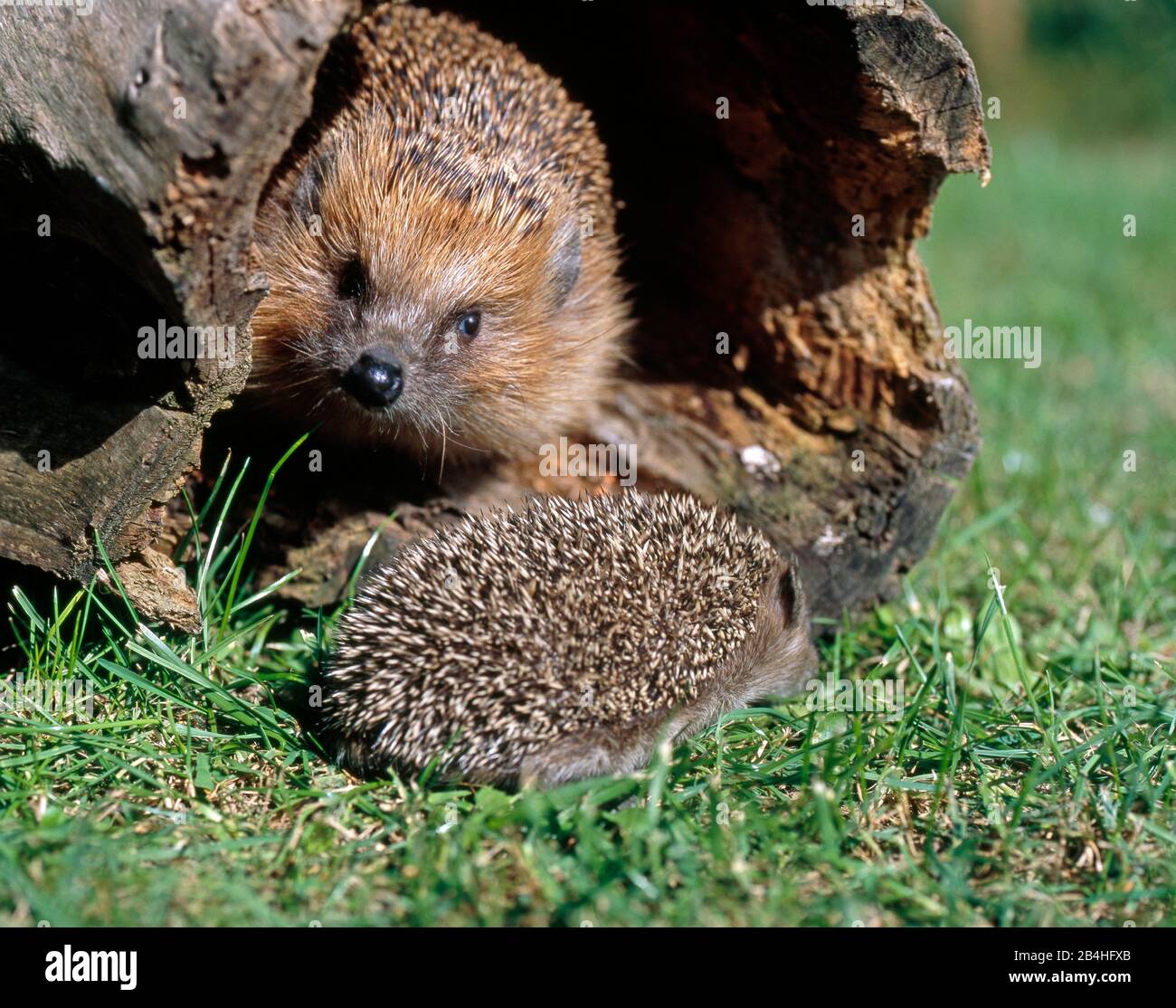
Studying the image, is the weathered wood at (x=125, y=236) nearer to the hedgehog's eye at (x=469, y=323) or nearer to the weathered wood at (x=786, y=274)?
the weathered wood at (x=786, y=274)

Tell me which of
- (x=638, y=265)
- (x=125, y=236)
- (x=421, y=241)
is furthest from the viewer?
(x=638, y=265)

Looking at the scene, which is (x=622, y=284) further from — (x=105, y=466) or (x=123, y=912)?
→ (x=123, y=912)

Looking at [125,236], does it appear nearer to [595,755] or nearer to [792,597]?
[595,755]

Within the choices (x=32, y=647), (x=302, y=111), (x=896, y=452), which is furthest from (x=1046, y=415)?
(x=32, y=647)

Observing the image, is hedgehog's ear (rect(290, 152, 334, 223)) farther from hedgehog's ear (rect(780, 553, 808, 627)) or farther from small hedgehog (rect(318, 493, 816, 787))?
hedgehog's ear (rect(780, 553, 808, 627))

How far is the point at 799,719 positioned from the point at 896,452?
1441 millimetres

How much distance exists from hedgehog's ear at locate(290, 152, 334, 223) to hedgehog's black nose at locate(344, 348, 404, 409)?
649 mm

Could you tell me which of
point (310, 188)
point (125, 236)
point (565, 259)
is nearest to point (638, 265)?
point (565, 259)

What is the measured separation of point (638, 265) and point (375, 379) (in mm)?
2426

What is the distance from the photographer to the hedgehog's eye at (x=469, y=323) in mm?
4426

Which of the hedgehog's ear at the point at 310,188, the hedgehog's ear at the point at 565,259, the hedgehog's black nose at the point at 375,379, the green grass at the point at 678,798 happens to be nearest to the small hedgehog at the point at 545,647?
the green grass at the point at 678,798

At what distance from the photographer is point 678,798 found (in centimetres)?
331

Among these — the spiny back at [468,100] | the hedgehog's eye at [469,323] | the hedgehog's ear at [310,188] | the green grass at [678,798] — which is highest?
the spiny back at [468,100]

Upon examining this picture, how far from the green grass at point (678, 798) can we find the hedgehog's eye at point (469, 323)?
4.00 feet
